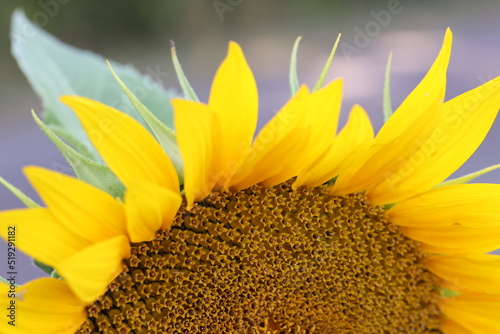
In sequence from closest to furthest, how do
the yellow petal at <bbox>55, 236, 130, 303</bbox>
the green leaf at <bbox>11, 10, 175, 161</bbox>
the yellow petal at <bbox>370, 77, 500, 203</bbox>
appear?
the yellow petal at <bbox>55, 236, 130, 303</bbox>
the yellow petal at <bbox>370, 77, 500, 203</bbox>
the green leaf at <bbox>11, 10, 175, 161</bbox>

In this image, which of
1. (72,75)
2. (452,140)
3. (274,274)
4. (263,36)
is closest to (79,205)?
(274,274)

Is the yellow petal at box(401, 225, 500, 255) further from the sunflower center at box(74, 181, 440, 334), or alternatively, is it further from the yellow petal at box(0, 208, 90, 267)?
the yellow petal at box(0, 208, 90, 267)

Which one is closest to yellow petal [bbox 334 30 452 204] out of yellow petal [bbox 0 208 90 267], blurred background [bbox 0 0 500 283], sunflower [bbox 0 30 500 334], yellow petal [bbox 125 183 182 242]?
sunflower [bbox 0 30 500 334]

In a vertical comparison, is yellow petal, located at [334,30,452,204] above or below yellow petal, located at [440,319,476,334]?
above

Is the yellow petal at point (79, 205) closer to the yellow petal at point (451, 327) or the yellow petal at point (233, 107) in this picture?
the yellow petal at point (233, 107)

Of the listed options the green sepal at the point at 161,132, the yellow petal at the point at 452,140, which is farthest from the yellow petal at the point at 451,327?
the green sepal at the point at 161,132

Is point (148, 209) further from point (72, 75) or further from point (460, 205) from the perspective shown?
point (72, 75)

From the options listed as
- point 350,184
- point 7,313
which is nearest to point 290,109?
point 350,184

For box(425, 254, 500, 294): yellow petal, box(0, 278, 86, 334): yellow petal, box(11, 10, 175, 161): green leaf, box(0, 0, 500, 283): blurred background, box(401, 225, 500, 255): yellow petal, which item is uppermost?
box(0, 0, 500, 283): blurred background
